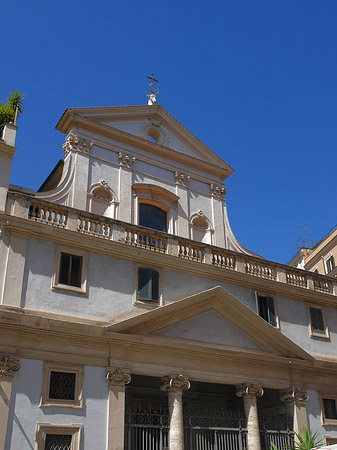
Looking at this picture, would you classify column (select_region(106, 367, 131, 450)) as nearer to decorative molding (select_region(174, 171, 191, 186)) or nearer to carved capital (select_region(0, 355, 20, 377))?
carved capital (select_region(0, 355, 20, 377))

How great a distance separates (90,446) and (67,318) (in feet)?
11.1

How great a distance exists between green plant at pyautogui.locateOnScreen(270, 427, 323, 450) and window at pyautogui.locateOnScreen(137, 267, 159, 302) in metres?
5.56

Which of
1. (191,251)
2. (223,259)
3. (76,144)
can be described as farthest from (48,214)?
(223,259)

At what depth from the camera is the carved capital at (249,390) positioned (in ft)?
56.1

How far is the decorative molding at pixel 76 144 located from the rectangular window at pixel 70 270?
211 inches

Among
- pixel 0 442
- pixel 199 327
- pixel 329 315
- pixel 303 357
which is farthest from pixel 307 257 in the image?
pixel 0 442

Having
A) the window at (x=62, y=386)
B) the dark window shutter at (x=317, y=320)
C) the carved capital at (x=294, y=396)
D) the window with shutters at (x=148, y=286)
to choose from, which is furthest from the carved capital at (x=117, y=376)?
the dark window shutter at (x=317, y=320)

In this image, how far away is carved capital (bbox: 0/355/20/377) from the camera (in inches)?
528

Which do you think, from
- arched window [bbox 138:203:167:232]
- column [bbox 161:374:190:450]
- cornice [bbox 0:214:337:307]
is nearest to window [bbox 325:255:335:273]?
cornice [bbox 0:214:337:307]

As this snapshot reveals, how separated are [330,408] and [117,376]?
8.44 m

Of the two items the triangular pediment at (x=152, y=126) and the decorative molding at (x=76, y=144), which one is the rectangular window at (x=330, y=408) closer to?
the triangular pediment at (x=152, y=126)

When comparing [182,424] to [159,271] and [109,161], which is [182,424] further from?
[109,161]

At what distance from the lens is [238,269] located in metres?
19.0

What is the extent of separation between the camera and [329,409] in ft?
61.7
